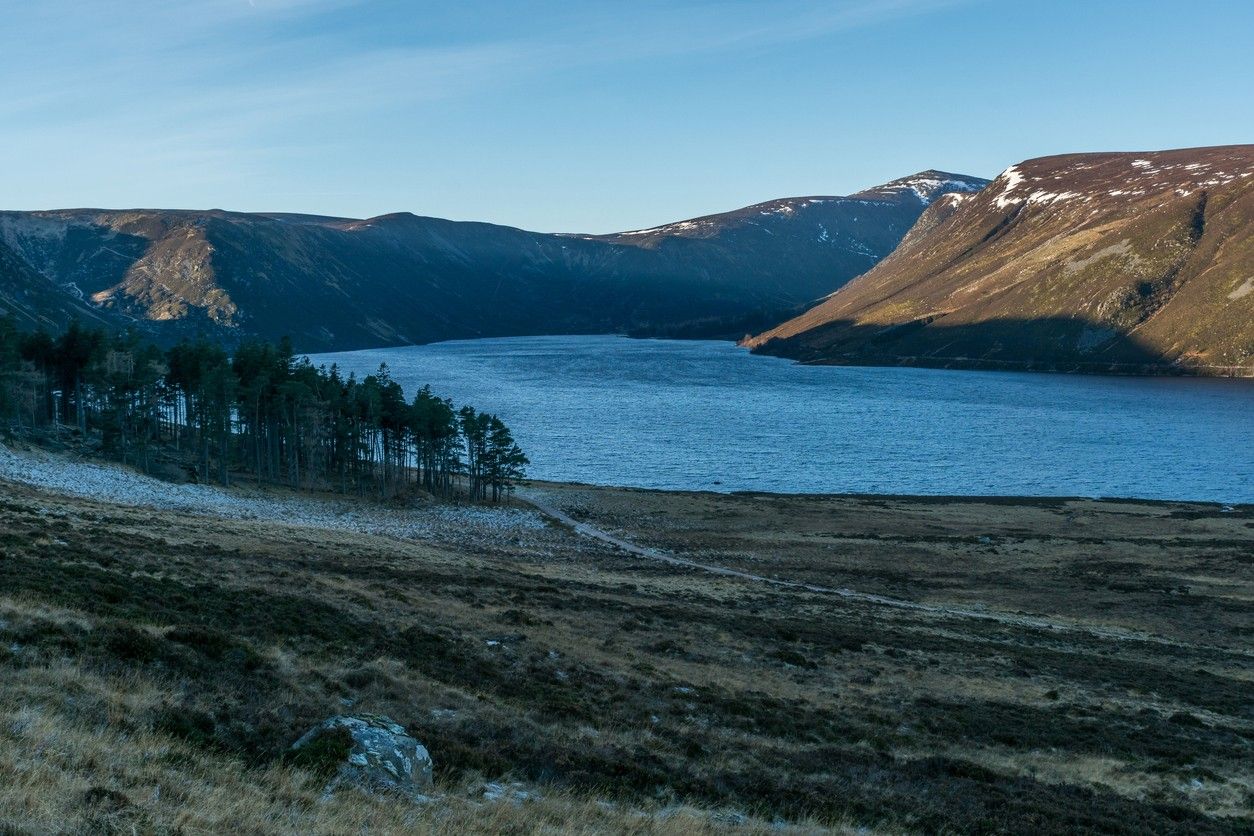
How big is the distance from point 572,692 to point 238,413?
8328cm

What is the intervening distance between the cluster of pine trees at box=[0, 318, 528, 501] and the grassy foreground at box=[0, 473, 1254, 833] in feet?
116

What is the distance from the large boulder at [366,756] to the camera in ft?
49.2

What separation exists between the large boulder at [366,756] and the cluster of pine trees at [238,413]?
7301 centimetres

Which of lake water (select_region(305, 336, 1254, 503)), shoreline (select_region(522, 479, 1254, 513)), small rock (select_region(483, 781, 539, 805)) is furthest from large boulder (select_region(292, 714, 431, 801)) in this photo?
lake water (select_region(305, 336, 1254, 503))

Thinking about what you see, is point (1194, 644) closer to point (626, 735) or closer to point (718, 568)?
point (718, 568)

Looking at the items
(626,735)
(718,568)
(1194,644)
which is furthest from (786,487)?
(626,735)

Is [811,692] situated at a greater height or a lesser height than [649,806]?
lesser

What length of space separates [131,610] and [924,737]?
20.4 meters

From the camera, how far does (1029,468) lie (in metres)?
133

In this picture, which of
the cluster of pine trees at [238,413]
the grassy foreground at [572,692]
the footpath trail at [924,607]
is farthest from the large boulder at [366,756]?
the cluster of pine trees at [238,413]

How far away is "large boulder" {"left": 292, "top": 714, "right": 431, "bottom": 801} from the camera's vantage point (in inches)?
590

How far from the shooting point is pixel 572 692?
25281 mm

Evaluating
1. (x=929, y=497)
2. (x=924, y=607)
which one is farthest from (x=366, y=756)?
(x=929, y=497)

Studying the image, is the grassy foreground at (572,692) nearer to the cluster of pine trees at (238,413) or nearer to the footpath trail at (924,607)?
the footpath trail at (924,607)
